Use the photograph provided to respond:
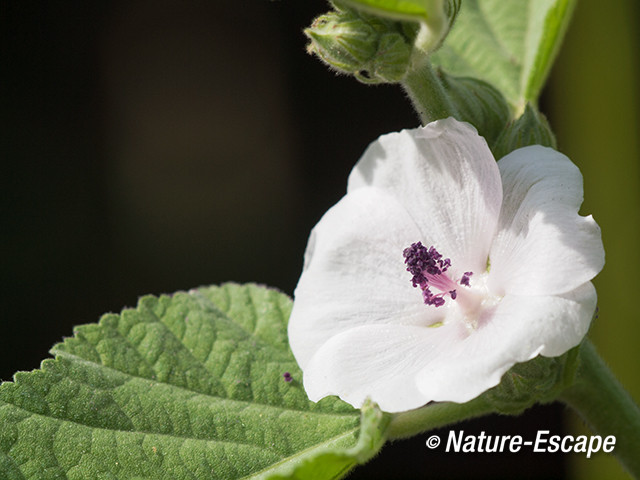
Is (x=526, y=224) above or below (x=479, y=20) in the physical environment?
below

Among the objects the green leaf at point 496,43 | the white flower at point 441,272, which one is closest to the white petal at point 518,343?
the white flower at point 441,272

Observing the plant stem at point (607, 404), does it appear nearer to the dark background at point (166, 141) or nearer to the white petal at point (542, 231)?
the white petal at point (542, 231)

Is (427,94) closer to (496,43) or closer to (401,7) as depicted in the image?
(401,7)

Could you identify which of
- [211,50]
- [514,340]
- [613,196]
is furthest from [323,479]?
[211,50]

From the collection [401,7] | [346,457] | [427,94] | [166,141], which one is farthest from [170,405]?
[166,141]

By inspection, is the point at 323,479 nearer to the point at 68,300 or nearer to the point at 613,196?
the point at 613,196
